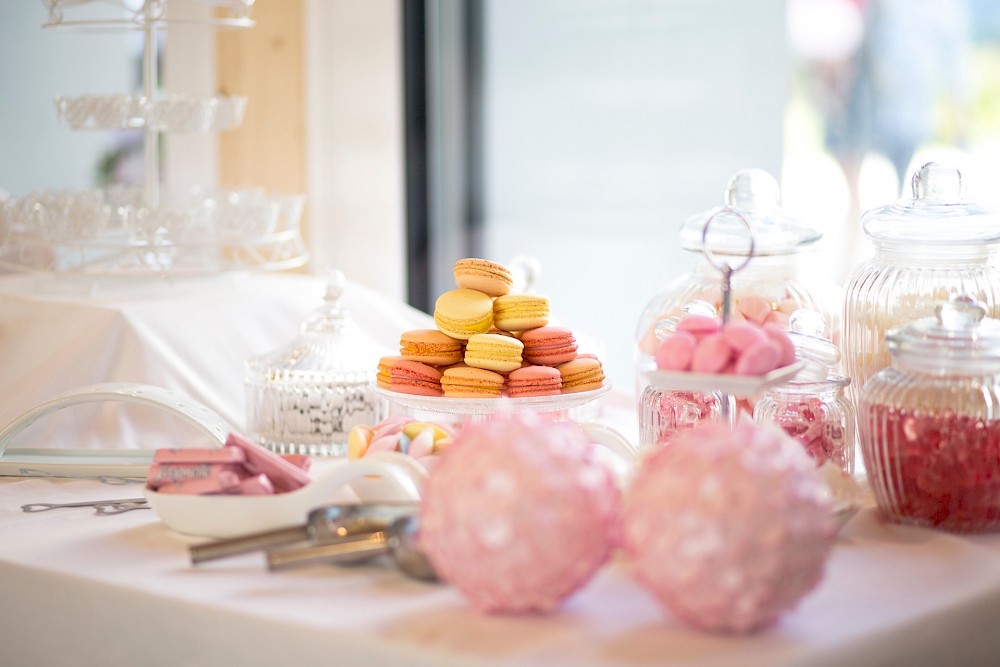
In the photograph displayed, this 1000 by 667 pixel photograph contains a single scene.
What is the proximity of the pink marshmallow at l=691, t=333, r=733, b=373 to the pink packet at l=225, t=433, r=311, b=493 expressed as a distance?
336 millimetres

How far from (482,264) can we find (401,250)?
61.4 inches

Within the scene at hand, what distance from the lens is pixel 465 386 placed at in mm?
1109

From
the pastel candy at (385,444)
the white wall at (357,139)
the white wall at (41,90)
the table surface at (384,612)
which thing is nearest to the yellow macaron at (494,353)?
the pastel candy at (385,444)

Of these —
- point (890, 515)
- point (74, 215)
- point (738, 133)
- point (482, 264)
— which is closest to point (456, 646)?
point (890, 515)

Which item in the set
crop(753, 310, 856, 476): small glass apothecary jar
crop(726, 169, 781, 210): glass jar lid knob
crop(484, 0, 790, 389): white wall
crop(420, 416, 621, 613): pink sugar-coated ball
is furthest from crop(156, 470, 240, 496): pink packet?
crop(484, 0, 790, 389): white wall

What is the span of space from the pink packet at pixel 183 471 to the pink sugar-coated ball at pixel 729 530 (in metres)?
0.38

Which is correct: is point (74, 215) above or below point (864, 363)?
above

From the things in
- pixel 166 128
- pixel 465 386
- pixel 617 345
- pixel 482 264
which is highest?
pixel 166 128

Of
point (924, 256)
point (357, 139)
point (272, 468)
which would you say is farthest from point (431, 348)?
point (357, 139)

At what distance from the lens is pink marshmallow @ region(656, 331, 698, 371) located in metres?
0.82

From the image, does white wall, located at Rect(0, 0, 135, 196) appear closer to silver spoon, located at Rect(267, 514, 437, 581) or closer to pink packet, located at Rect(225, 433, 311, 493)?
pink packet, located at Rect(225, 433, 311, 493)

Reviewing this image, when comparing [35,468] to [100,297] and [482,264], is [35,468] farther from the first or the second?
[482,264]

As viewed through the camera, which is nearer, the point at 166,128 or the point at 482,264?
the point at 482,264

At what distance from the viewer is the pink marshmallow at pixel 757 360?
31.3 inches
